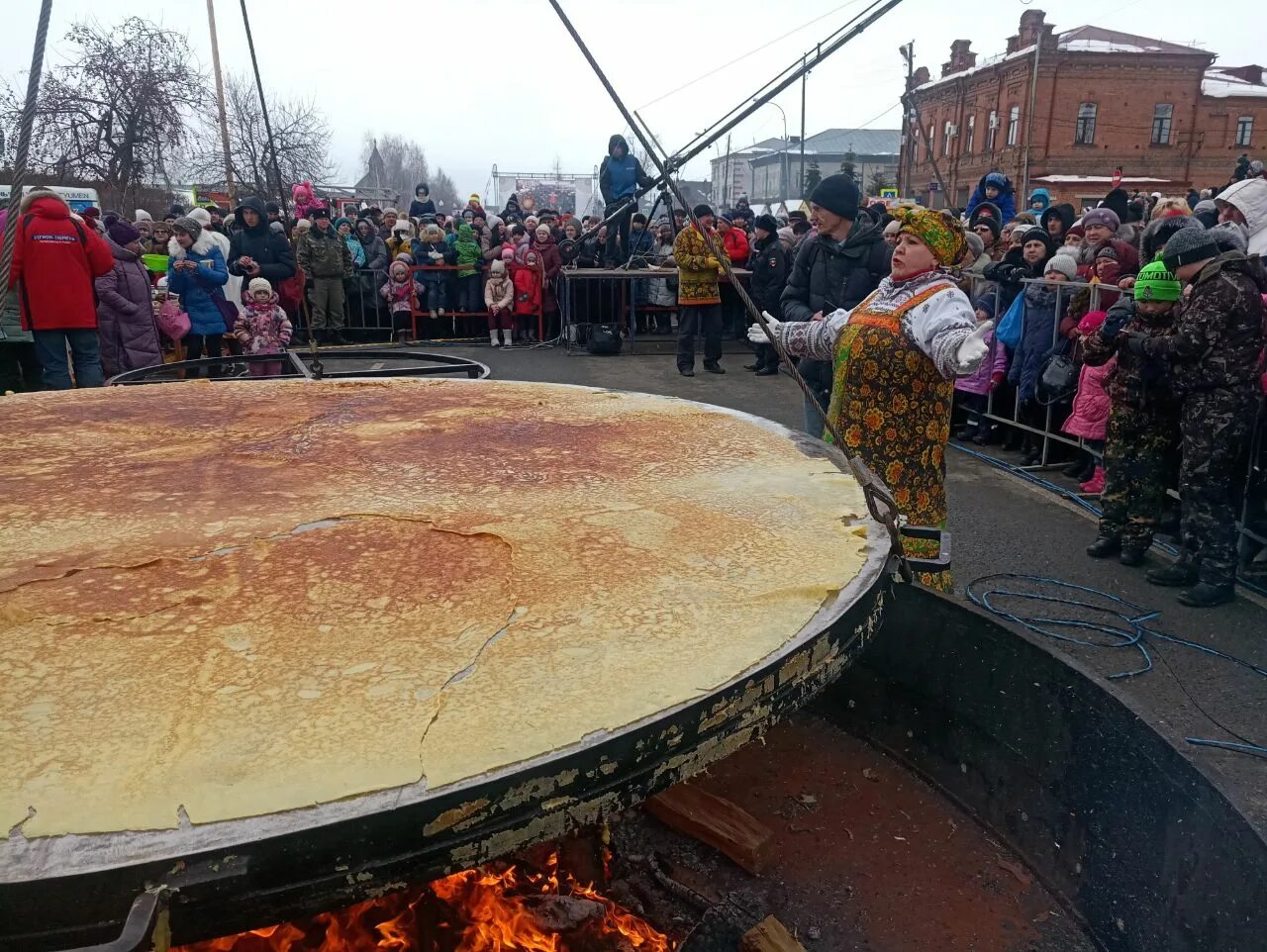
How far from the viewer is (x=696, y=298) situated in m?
10.0

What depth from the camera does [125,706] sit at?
1200 mm

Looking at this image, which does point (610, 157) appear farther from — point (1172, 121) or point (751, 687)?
point (1172, 121)

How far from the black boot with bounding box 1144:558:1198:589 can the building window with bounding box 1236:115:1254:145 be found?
43.7 meters

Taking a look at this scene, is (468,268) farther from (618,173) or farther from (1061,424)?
(1061,424)

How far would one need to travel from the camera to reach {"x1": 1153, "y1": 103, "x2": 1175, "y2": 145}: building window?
38750mm

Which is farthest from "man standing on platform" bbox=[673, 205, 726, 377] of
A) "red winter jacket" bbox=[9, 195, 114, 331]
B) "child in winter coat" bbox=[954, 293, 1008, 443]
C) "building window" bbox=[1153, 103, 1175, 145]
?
"building window" bbox=[1153, 103, 1175, 145]

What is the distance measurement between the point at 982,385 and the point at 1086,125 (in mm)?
39225

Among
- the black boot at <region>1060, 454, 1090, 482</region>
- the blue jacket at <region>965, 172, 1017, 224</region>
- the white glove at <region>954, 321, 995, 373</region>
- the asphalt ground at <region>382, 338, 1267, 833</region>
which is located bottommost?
the asphalt ground at <region>382, 338, 1267, 833</region>

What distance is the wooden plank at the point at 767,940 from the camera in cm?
178

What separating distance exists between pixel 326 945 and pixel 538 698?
3.03ft

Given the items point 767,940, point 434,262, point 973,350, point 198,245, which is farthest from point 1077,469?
point 434,262

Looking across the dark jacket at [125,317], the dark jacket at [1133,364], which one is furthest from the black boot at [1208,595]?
the dark jacket at [125,317]

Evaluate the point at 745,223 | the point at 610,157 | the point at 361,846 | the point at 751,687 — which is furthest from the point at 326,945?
the point at 745,223

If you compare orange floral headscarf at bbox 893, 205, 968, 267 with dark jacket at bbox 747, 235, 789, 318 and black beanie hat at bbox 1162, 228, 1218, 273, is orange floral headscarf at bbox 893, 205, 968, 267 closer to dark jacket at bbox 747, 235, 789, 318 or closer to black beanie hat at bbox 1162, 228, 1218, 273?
black beanie hat at bbox 1162, 228, 1218, 273
